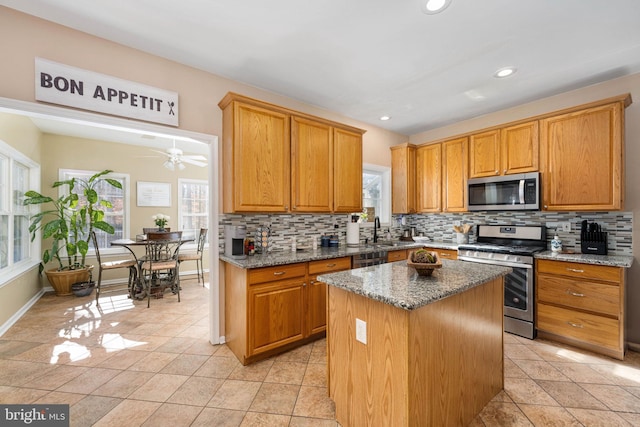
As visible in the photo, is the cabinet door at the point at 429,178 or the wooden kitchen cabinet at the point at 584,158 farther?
the cabinet door at the point at 429,178

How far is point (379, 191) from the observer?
475cm

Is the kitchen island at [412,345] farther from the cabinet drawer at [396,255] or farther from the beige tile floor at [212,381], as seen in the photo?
the cabinet drawer at [396,255]

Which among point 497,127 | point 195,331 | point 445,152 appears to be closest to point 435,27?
point 497,127

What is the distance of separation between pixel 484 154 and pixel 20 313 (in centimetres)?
633

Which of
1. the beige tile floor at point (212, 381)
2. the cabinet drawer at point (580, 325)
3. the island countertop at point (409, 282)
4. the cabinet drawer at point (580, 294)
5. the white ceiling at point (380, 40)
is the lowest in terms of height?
the beige tile floor at point (212, 381)

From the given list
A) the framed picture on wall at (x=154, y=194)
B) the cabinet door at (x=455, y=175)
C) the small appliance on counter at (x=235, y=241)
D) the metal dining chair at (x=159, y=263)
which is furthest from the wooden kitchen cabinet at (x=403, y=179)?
the framed picture on wall at (x=154, y=194)

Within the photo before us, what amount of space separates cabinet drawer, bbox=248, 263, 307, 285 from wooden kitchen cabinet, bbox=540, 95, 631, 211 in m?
2.85

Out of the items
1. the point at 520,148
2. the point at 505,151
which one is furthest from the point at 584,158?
the point at 505,151

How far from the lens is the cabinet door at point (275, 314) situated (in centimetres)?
247

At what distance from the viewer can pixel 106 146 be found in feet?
17.0

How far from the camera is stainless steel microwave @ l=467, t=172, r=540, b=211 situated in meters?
3.21

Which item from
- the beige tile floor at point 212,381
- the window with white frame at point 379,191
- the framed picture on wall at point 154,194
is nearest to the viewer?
the beige tile floor at point 212,381

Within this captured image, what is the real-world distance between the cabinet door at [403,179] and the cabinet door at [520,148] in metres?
1.27

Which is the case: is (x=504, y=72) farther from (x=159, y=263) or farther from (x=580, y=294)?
(x=159, y=263)
